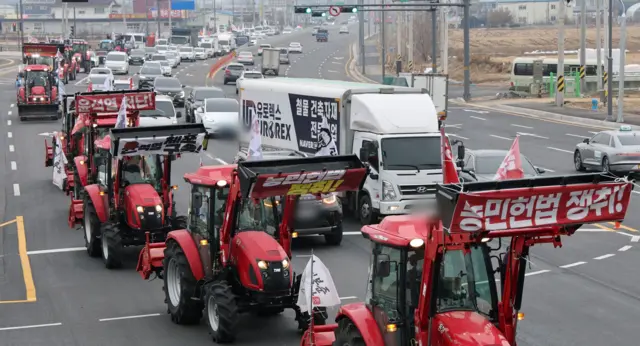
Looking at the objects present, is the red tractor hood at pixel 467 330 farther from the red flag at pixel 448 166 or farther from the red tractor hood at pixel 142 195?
the red tractor hood at pixel 142 195

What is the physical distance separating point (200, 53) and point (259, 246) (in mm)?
99546

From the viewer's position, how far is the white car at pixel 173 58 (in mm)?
97062

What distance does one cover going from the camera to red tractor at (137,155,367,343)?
1313 centimetres

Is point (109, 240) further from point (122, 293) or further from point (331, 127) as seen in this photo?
point (331, 127)

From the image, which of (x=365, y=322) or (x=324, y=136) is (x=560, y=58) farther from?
(x=365, y=322)

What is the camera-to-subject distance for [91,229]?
825 inches

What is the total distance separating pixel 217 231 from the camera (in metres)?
15.0

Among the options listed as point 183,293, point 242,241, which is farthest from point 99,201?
point 242,241

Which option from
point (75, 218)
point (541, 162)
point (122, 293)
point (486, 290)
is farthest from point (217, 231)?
point (541, 162)

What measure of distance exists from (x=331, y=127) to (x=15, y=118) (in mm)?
31169

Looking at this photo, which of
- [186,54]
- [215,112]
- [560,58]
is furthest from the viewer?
[186,54]

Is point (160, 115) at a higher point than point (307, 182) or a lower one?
lower

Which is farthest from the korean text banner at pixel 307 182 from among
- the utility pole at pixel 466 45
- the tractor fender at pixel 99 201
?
the utility pole at pixel 466 45

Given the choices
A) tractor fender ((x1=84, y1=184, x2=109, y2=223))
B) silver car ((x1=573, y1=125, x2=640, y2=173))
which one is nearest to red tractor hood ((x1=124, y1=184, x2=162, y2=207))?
tractor fender ((x1=84, y1=184, x2=109, y2=223))
